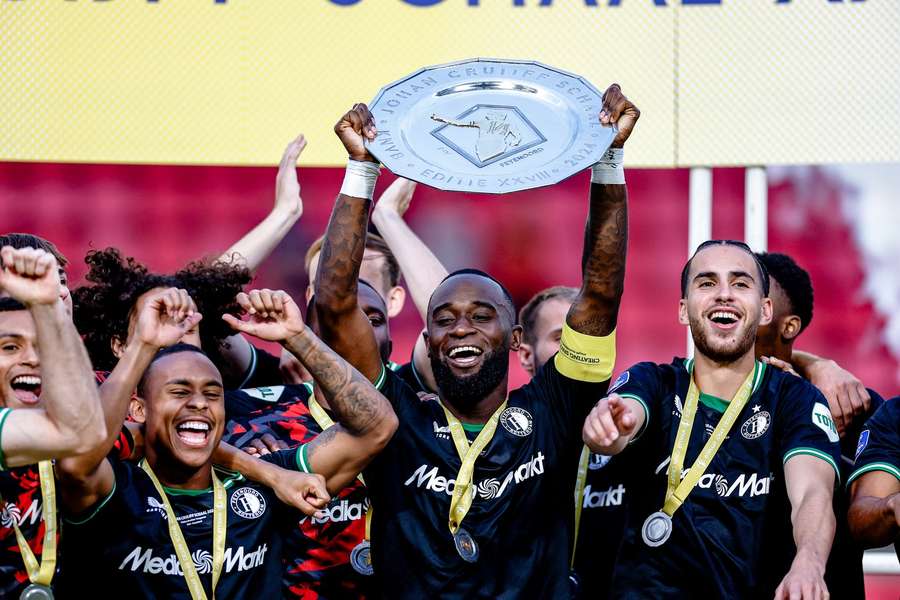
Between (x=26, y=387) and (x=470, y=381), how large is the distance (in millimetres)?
1430

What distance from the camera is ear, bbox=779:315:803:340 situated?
5000 millimetres

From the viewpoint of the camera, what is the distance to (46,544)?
12.0 feet

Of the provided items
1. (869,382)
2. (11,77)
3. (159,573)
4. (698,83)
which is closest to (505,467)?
(159,573)

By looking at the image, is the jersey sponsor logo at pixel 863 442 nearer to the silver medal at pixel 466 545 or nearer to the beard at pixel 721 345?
the beard at pixel 721 345

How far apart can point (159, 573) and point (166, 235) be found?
3.25 m

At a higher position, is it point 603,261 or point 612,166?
point 612,166

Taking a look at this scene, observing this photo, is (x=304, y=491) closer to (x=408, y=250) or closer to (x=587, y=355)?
(x=587, y=355)

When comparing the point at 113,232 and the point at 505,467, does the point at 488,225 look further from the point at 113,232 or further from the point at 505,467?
the point at 505,467

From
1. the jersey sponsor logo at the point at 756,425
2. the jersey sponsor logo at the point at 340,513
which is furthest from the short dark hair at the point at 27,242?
the jersey sponsor logo at the point at 756,425

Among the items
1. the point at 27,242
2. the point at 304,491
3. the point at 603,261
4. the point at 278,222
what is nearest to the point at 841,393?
the point at 603,261

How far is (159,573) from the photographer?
12.3 feet

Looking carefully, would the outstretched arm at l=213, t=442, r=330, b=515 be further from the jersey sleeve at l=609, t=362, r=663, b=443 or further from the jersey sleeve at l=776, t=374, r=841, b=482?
the jersey sleeve at l=776, t=374, r=841, b=482

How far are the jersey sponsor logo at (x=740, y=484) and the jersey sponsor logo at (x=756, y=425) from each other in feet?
0.45

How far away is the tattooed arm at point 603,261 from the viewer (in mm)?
4020
